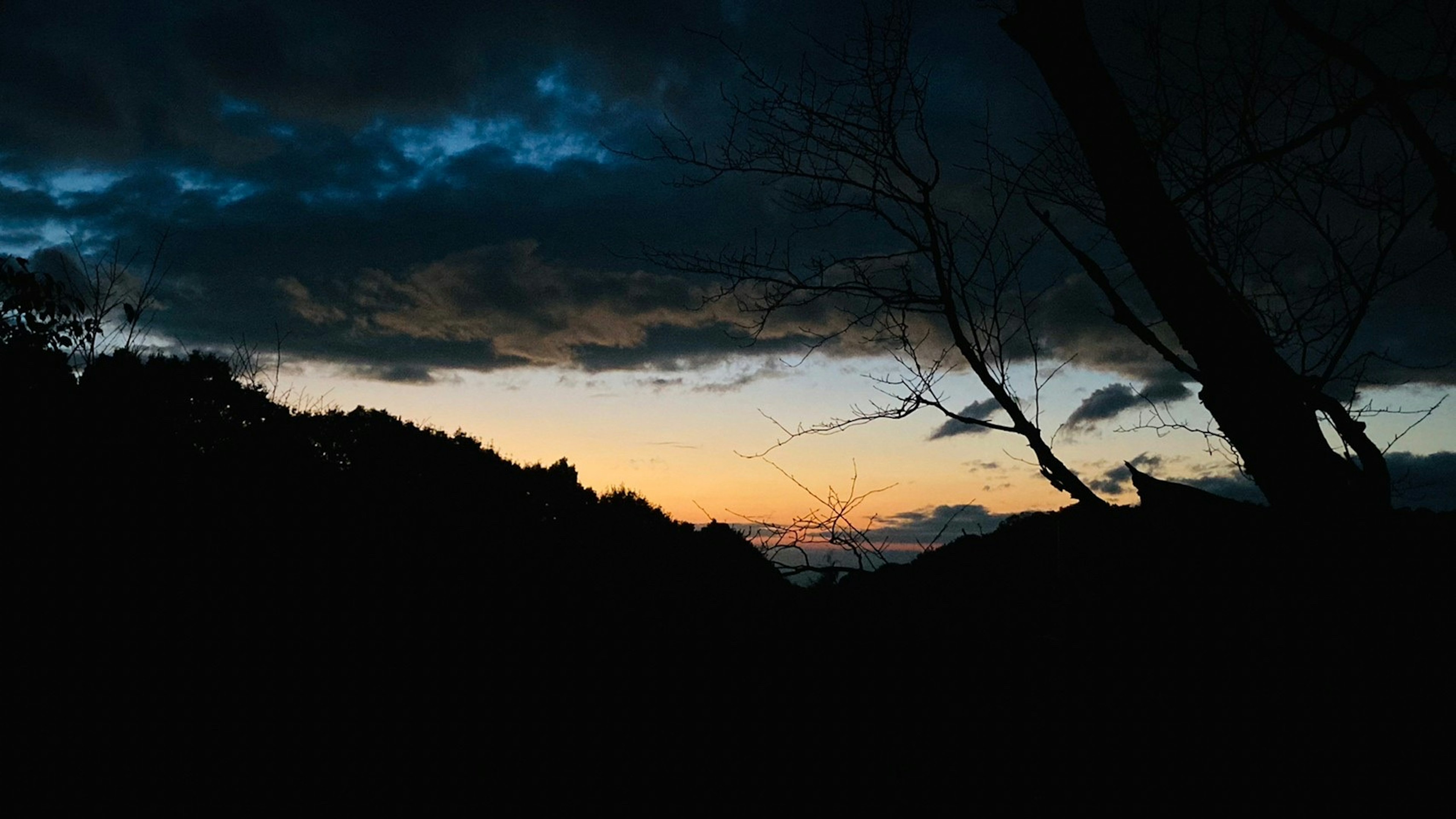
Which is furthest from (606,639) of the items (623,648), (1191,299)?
(1191,299)

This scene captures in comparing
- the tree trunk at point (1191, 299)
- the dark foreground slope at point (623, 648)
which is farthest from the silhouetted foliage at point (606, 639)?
the tree trunk at point (1191, 299)

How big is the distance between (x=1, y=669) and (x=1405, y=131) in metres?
11.5

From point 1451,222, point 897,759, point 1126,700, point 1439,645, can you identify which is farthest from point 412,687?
point 1451,222

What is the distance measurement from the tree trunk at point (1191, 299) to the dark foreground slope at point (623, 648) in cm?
30

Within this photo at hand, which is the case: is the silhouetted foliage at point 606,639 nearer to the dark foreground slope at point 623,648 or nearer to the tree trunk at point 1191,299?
the dark foreground slope at point 623,648

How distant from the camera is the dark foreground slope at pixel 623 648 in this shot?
3.33m

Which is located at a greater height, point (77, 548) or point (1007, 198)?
point (1007, 198)

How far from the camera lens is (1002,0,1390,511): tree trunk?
339 cm

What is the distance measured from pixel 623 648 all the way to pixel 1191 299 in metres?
6.19

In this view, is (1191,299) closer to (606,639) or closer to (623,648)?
(623,648)

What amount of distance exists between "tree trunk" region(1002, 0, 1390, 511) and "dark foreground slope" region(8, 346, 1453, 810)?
0.30 meters

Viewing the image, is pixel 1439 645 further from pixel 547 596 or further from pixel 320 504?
pixel 320 504

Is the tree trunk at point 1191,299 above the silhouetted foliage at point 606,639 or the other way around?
above

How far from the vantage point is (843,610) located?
5.61 meters
